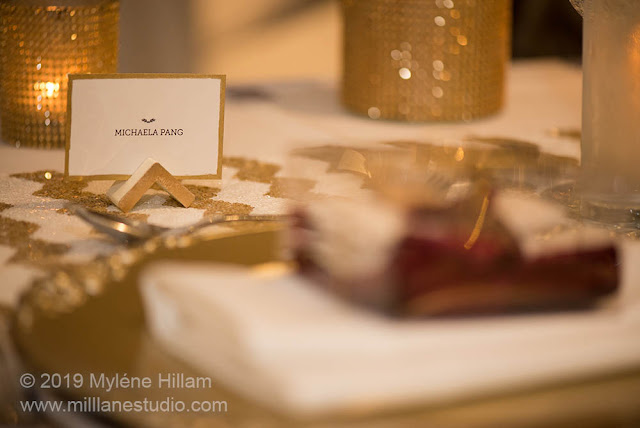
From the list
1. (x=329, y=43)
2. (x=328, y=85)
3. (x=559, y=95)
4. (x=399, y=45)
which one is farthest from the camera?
(x=329, y=43)

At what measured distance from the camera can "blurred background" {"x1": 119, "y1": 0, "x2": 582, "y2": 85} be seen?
256cm

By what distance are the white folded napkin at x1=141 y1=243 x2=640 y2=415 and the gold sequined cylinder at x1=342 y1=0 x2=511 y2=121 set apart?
3.00 ft

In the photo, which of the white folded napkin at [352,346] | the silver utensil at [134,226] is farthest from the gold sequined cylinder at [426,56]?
the white folded napkin at [352,346]

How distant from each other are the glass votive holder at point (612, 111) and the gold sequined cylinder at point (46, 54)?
61 centimetres

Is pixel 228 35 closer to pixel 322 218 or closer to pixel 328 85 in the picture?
pixel 328 85

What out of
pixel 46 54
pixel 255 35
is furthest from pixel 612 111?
pixel 255 35

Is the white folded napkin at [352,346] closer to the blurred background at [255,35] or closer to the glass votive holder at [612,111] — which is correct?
the glass votive holder at [612,111]

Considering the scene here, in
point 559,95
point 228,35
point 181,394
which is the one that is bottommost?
point 181,394

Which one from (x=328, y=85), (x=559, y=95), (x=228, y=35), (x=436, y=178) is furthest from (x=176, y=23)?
(x=436, y=178)

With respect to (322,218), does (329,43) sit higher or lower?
higher

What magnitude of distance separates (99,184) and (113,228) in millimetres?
304

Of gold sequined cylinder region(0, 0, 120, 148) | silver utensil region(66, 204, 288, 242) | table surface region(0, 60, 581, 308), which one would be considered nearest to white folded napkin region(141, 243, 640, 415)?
table surface region(0, 60, 581, 308)

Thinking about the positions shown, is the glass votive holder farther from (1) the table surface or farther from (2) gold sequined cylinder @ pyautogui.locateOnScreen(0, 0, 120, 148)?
(2) gold sequined cylinder @ pyautogui.locateOnScreen(0, 0, 120, 148)

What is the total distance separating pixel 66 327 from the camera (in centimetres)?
38
